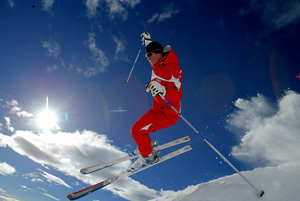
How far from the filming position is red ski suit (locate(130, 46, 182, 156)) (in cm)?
543

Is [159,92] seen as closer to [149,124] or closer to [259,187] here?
[149,124]

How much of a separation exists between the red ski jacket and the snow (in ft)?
9.85

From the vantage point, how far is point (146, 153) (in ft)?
19.3

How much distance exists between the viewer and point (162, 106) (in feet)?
18.8

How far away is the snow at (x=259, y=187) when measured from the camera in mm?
4016

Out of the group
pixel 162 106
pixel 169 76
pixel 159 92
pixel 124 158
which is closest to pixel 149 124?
pixel 162 106

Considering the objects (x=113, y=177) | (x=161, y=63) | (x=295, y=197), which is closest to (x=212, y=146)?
(x=295, y=197)

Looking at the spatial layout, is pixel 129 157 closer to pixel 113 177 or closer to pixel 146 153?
pixel 113 177

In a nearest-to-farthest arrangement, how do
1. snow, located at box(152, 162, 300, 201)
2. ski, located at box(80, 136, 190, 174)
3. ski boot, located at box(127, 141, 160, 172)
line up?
snow, located at box(152, 162, 300, 201), ski boot, located at box(127, 141, 160, 172), ski, located at box(80, 136, 190, 174)

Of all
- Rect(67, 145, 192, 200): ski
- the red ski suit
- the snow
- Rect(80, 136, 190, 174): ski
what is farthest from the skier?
the snow

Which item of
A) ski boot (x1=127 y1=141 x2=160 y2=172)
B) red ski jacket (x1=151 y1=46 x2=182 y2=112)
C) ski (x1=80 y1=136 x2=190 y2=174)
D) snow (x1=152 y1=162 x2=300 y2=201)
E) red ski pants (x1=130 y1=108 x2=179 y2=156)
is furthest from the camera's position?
ski (x1=80 y1=136 x2=190 y2=174)

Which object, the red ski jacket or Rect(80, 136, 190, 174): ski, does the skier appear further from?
Rect(80, 136, 190, 174): ski

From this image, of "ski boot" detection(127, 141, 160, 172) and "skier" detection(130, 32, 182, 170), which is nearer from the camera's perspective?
"skier" detection(130, 32, 182, 170)

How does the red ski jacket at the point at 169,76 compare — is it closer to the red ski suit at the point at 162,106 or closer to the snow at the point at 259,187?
the red ski suit at the point at 162,106
